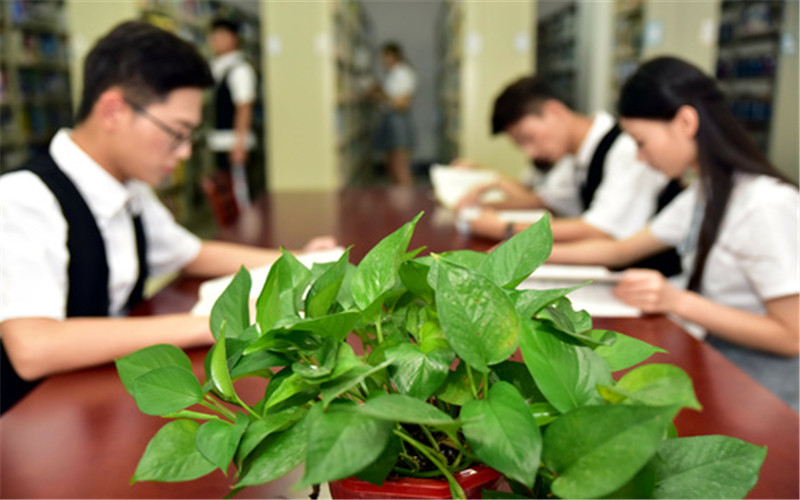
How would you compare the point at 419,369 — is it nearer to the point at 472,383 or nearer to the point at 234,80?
the point at 472,383

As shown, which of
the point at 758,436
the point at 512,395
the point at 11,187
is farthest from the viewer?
the point at 11,187

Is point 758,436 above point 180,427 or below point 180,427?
below

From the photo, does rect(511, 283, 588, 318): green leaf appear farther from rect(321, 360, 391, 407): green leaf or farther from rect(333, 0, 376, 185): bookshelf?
rect(333, 0, 376, 185): bookshelf

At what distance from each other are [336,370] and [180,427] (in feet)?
0.43

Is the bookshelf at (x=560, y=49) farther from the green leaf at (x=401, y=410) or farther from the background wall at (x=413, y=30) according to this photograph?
the green leaf at (x=401, y=410)

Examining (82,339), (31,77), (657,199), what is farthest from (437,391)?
(31,77)

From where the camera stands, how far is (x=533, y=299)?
1.43 feet

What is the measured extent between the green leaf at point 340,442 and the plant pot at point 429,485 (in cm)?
8

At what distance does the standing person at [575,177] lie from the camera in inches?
80.0

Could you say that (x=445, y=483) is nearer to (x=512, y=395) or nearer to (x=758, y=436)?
(x=512, y=395)

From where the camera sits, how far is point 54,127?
5.07m

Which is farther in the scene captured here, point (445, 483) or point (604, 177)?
point (604, 177)

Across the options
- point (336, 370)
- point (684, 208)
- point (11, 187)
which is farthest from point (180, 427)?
point (684, 208)

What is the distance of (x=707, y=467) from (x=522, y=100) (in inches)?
82.6
